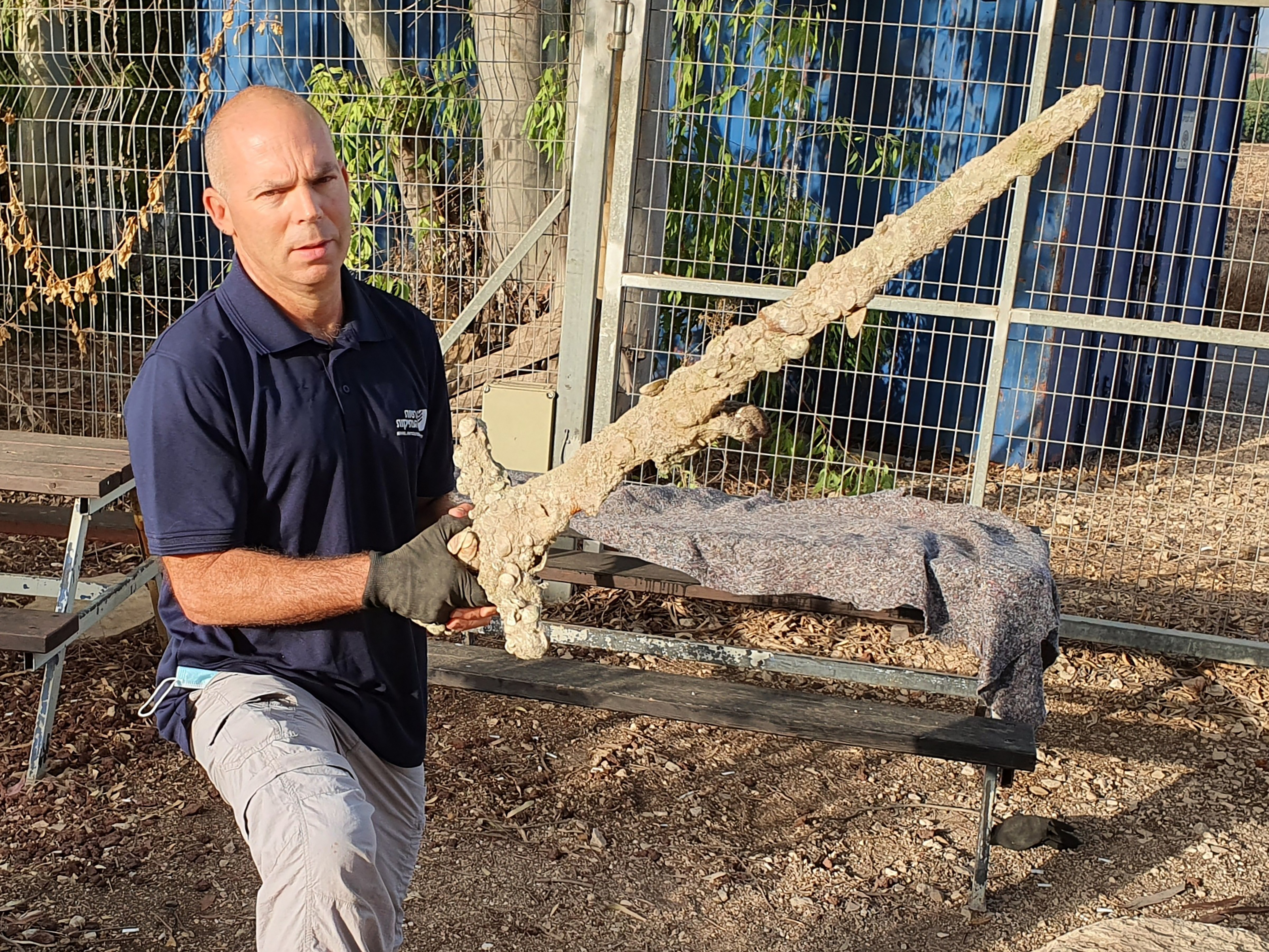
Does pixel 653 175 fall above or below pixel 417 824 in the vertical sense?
above

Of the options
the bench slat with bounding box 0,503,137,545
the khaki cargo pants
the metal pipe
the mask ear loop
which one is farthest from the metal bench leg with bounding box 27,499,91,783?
the khaki cargo pants

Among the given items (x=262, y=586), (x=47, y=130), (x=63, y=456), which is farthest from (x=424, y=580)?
(x=47, y=130)

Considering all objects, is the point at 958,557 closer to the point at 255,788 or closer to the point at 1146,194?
the point at 255,788

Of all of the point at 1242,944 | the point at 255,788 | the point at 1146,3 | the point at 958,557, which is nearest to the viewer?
the point at 255,788

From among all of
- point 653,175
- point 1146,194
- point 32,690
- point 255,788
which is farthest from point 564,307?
point 1146,194

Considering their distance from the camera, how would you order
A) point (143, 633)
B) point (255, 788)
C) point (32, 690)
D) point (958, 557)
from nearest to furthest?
point (255, 788)
point (958, 557)
point (32, 690)
point (143, 633)

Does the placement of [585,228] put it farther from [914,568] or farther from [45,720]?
[45,720]

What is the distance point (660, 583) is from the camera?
4.66 m

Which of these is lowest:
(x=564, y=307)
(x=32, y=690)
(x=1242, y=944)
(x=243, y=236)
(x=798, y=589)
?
(x=32, y=690)

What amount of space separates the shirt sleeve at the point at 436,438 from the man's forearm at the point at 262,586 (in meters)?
0.54

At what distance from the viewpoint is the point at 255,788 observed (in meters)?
2.24

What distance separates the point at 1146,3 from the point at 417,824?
6.53m

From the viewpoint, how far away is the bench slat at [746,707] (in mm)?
3598

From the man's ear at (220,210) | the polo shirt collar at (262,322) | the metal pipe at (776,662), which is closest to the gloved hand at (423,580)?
the polo shirt collar at (262,322)
